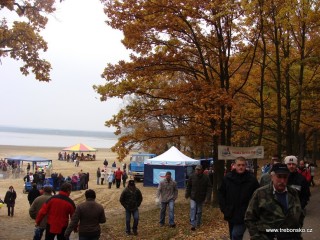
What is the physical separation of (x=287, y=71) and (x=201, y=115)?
719 centimetres

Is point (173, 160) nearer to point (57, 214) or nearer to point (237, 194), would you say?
point (57, 214)

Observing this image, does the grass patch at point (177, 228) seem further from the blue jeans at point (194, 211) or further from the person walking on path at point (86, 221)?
the person walking on path at point (86, 221)

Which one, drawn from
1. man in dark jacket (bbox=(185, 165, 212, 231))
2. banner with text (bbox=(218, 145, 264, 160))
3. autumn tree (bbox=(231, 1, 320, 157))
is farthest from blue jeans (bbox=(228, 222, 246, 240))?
autumn tree (bbox=(231, 1, 320, 157))

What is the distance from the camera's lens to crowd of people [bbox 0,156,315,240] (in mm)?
4309

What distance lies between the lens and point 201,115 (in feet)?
38.8

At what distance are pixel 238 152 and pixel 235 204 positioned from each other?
703 centimetres

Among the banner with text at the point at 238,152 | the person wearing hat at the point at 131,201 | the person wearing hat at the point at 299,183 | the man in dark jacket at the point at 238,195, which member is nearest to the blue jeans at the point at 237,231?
the man in dark jacket at the point at 238,195

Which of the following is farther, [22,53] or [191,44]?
[191,44]

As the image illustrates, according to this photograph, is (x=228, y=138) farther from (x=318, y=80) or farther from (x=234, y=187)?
(x=234, y=187)

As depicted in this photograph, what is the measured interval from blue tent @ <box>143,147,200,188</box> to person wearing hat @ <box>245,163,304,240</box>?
2008 centimetres

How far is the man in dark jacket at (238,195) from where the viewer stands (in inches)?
233

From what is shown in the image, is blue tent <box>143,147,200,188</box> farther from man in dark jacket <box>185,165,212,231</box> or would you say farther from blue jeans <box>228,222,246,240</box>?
blue jeans <box>228,222,246,240</box>


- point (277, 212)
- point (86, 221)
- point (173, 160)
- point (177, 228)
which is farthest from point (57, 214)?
point (173, 160)

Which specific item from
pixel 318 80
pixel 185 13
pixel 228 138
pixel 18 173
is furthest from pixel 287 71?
pixel 18 173
